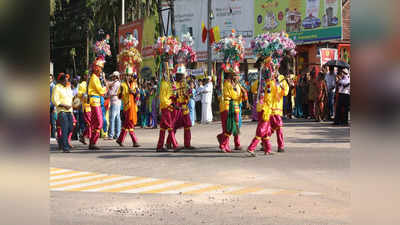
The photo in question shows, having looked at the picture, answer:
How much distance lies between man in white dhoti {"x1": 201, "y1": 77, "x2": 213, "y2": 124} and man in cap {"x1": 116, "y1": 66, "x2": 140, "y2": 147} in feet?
28.1

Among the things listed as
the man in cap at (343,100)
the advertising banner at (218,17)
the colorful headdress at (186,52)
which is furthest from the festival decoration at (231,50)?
the advertising banner at (218,17)

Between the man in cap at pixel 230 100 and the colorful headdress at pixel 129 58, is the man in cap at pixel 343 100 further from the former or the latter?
the colorful headdress at pixel 129 58

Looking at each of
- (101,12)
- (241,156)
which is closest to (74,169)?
(241,156)

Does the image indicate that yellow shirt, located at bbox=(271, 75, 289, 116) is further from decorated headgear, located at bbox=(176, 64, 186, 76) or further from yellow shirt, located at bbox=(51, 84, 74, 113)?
yellow shirt, located at bbox=(51, 84, 74, 113)

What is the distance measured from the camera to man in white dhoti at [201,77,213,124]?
75.9 feet

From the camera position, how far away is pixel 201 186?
854cm

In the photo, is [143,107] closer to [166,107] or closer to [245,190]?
[166,107]

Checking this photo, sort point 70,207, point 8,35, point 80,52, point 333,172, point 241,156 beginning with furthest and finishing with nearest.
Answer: point 80,52 → point 241,156 → point 333,172 → point 70,207 → point 8,35

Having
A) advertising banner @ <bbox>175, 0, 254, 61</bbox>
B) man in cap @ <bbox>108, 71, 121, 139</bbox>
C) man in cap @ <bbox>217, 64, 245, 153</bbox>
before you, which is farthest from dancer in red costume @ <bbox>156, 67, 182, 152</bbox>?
advertising banner @ <bbox>175, 0, 254, 61</bbox>

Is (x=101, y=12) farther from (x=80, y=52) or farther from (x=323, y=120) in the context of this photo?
(x=323, y=120)

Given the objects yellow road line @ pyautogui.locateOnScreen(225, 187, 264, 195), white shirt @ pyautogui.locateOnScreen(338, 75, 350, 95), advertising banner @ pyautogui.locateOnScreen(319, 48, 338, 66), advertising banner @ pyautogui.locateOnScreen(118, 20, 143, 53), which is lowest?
yellow road line @ pyautogui.locateOnScreen(225, 187, 264, 195)

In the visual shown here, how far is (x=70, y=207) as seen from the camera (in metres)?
7.11

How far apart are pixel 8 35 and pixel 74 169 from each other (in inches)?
380

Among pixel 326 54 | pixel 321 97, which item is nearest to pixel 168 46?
pixel 321 97
